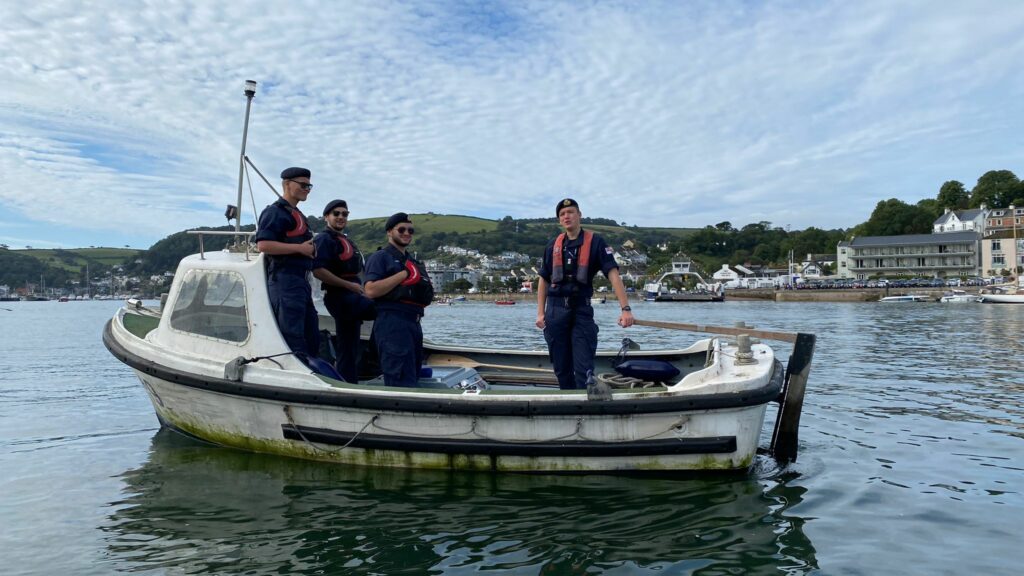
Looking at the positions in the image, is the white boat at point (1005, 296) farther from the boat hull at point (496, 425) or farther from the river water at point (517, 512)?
the boat hull at point (496, 425)

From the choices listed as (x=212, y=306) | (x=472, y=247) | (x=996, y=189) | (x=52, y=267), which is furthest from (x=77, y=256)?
(x=996, y=189)

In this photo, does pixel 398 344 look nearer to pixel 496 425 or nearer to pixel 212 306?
pixel 496 425

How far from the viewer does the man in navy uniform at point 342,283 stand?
6.67m

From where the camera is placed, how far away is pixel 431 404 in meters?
5.61

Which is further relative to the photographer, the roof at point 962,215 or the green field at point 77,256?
the green field at point 77,256

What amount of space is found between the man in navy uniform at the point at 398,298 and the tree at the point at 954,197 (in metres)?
139

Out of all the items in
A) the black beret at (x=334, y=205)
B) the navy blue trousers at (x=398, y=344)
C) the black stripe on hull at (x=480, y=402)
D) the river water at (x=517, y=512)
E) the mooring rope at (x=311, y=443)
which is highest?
the black beret at (x=334, y=205)

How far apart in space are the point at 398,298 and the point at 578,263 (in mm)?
1679

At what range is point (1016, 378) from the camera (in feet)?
39.9

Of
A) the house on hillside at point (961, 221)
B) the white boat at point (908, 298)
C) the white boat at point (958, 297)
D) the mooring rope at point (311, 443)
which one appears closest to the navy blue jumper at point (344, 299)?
the mooring rope at point (311, 443)

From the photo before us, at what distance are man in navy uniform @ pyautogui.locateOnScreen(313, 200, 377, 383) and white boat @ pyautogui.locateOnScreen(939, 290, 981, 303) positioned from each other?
73180 mm

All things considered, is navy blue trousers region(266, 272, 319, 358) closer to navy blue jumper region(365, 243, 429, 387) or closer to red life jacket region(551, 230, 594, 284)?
navy blue jumper region(365, 243, 429, 387)

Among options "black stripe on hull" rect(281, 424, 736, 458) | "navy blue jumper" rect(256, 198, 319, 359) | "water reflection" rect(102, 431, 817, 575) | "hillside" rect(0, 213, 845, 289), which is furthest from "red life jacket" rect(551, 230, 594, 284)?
"hillside" rect(0, 213, 845, 289)

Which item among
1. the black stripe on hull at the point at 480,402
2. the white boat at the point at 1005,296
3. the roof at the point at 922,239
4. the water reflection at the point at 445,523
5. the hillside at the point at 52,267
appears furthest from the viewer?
the hillside at the point at 52,267
